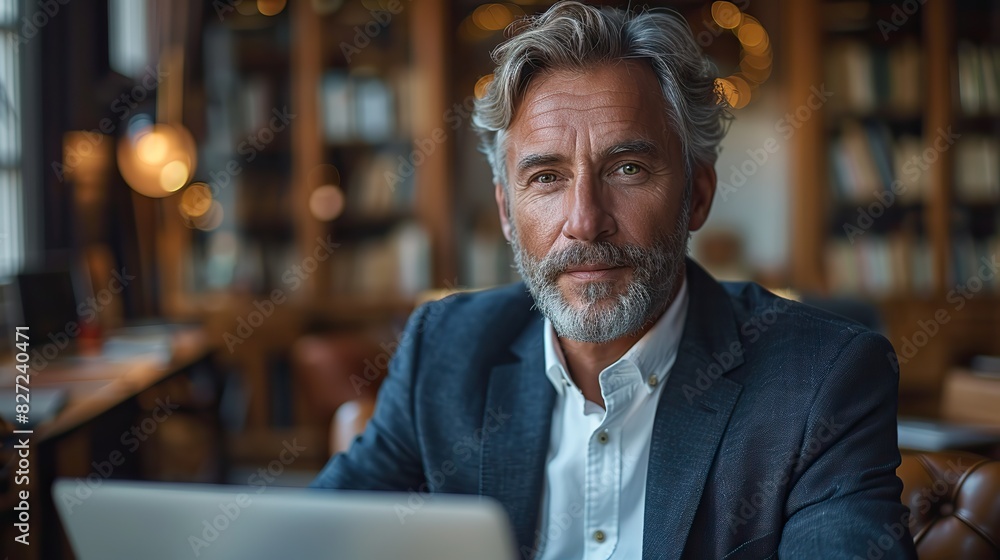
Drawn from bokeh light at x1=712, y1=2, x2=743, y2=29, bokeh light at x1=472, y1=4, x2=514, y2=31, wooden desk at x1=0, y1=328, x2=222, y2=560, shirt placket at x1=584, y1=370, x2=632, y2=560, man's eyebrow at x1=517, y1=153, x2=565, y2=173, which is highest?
bokeh light at x1=472, y1=4, x2=514, y2=31

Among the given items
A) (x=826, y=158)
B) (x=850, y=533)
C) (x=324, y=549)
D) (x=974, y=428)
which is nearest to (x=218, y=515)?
(x=324, y=549)

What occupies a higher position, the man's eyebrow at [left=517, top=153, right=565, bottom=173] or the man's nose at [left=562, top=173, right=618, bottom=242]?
the man's eyebrow at [left=517, top=153, right=565, bottom=173]

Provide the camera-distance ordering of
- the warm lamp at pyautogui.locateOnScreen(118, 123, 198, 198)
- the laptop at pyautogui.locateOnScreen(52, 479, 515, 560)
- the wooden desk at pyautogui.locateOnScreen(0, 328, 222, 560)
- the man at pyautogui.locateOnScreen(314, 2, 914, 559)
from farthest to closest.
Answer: the warm lamp at pyautogui.locateOnScreen(118, 123, 198, 198)
the wooden desk at pyautogui.locateOnScreen(0, 328, 222, 560)
the man at pyautogui.locateOnScreen(314, 2, 914, 559)
the laptop at pyautogui.locateOnScreen(52, 479, 515, 560)

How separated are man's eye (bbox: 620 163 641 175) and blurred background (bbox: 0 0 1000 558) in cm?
303

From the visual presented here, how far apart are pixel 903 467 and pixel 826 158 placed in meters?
3.44

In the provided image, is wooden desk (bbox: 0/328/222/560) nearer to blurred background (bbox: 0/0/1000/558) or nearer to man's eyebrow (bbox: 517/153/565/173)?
blurred background (bbox: 0/0/1000/558)

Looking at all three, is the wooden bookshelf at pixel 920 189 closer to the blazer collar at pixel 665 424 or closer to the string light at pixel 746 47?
the string light at pixel 746 47

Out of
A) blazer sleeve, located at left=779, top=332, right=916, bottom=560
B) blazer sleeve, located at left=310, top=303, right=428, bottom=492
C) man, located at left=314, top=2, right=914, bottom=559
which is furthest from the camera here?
blazer sleeve, located at left=310, top=303, right=428, bottom=492

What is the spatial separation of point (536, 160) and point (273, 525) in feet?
2.68

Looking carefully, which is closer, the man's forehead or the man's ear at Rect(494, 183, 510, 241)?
the man's forehead

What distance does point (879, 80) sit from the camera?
4566 millimetres

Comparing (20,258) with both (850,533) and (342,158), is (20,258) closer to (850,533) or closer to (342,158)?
(342,158)

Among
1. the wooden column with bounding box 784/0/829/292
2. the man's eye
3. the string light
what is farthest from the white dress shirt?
the string light

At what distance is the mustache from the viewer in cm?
136
